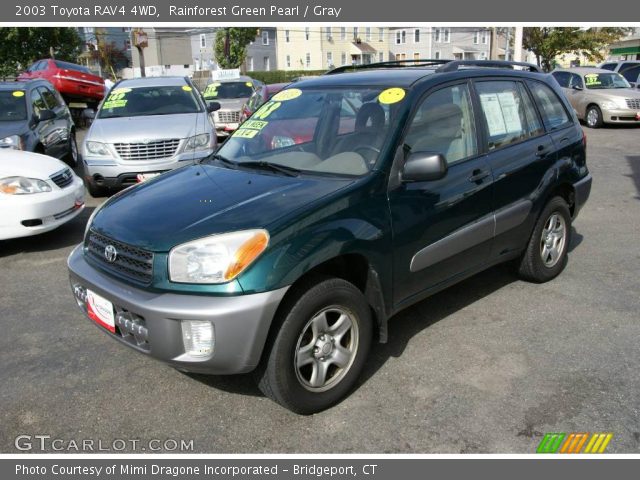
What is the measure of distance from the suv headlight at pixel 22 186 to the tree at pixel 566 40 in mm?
38442

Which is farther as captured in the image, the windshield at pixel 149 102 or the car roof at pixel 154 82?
the car roof at pixel 154 82

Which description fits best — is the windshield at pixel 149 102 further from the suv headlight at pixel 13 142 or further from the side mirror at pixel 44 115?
the suv headlight at pixel 13 142

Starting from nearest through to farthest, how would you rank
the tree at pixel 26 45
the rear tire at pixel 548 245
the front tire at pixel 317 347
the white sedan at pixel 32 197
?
the front tire at pixel 317 347 < the rear tire at pixel 548 245 < the white sedan at pixel 32 197 < the tree at pixel 26 45

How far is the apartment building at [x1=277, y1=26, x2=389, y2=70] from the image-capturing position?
5981 cm

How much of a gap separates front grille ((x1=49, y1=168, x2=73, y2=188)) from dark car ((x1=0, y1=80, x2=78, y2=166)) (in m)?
2.29

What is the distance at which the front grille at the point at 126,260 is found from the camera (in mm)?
2853

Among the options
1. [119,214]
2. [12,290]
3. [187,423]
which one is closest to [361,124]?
[119,214]

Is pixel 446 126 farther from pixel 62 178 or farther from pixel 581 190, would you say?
pixel 62 178

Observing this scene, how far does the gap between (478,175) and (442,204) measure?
0.45 metres

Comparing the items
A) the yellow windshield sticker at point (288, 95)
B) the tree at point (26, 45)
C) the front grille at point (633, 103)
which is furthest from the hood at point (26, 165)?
the tree at point (26, 45)

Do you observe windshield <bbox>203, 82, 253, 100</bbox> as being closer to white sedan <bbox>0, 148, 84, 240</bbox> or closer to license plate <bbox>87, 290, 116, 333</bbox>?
white sedan <bbox>0, 148, 84, 240</bbox>

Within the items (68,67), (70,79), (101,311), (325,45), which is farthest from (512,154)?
(325,45)
